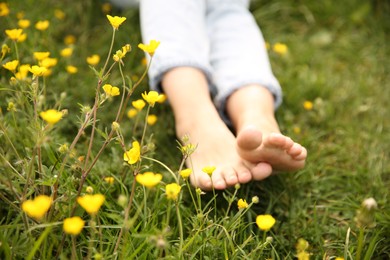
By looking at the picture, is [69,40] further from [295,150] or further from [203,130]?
[295,150]

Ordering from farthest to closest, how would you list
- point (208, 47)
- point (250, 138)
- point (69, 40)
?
point (69, 40)
point (208, 47)
point (250, 138)

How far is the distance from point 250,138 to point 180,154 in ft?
1.14

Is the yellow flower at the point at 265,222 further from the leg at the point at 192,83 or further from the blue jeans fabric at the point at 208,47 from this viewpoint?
the blue jeans fabric at the point at 208,47

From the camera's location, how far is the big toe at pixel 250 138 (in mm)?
1013

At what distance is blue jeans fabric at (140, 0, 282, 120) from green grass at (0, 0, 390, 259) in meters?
0.20

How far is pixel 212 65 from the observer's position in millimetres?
1464

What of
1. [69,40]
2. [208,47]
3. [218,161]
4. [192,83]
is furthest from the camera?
[69,40]

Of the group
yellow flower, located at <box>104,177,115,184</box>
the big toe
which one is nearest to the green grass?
yellow flower, located at <box>104,177,115,184</box>

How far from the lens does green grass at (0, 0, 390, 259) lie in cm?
88

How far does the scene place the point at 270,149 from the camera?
3.43 ft

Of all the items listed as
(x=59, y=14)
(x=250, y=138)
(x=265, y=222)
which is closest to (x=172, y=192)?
(x=265, y=222)

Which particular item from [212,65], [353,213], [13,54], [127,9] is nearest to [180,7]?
[212,65]

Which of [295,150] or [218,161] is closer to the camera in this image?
[295,150]

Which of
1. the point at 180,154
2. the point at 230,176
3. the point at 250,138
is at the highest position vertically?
the point at 250,138
